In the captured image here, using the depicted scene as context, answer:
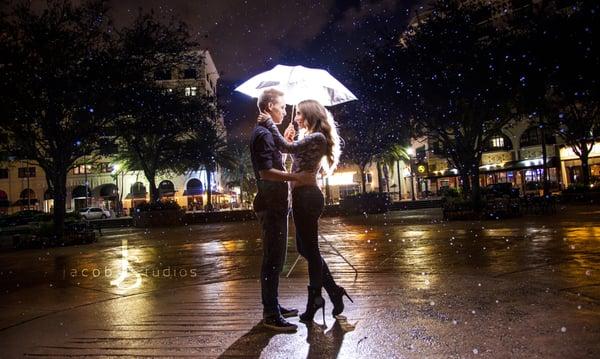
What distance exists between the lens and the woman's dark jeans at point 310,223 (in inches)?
159

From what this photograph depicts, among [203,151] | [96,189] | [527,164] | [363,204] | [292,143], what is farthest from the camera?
[96,189]

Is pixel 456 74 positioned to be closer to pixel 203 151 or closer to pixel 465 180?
pixel 465 180

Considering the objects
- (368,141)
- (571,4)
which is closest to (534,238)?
(571,4)

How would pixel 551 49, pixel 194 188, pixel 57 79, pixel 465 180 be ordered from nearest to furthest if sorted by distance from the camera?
1. pixel 57 79
2. pixel 551 49
3. pixel 465 180
4. pixel 194 188

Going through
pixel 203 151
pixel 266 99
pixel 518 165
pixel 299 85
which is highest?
pixel 203 151

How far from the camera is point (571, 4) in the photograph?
21.0 metres

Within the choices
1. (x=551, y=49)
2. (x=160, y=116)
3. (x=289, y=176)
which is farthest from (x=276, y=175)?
(x=160, y=116)

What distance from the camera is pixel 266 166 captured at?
3.89m

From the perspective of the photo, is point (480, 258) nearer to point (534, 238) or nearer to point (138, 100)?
point (534, 238)

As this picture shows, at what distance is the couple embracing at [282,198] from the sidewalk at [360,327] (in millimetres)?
261

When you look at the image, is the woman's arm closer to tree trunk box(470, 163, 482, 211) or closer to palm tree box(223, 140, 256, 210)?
tree trunk box(470, 163, 482, 211)

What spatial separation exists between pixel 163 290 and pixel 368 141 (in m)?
29.5

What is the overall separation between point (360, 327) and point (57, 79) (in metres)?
18.1

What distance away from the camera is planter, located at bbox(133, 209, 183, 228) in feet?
99.1
